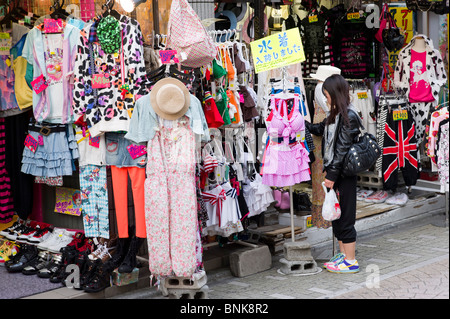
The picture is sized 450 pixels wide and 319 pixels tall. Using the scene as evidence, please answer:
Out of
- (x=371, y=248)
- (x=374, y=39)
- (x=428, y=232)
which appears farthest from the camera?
(x=374, y=39)

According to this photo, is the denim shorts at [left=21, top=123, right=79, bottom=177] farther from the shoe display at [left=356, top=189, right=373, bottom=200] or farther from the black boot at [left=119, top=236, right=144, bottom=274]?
the shoe display at [left=356, top=189, right=373, bottom=200]

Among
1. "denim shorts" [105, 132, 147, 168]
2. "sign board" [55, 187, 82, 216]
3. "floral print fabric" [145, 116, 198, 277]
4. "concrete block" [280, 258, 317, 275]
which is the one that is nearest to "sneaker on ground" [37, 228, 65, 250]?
"sign board" [55, 187, 82, 216]

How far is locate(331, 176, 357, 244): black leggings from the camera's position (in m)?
7.08

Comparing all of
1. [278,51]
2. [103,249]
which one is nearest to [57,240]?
[103,249]

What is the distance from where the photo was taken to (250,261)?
24.3 feet

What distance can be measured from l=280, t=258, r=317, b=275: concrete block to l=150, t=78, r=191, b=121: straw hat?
2402 millimetres

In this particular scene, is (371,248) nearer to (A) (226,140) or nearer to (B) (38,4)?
(A) (226,140)

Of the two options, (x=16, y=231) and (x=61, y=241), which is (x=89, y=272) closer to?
(x=61, y=241)

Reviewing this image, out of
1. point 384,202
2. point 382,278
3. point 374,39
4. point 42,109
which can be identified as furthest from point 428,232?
point 42,109

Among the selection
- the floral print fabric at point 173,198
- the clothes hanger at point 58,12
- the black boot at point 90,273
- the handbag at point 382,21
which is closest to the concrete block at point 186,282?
the floral print fabric at point 173,198

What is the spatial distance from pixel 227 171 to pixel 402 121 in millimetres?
3644

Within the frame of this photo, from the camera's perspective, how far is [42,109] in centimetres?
668

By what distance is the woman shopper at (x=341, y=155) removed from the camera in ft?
22.5

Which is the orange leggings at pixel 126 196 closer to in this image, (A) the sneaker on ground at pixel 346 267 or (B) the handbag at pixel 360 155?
(B) the handbag at pixel 360 155
